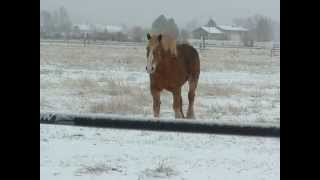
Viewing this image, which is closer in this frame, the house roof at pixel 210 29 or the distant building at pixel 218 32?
the distant building at pixel 218 32

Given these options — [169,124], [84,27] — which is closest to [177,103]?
[84,27]

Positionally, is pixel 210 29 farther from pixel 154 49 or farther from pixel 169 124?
pixel 169 124

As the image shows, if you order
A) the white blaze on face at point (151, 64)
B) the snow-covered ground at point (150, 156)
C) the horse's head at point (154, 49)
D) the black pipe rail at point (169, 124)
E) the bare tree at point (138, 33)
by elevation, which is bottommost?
the snow-covered ground at point (150, 156)

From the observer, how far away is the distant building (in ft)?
9.84

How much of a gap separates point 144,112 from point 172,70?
384 mm

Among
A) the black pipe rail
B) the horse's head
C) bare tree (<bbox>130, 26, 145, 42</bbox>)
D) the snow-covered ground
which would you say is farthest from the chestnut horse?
the black pipe rail

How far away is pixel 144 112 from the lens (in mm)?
3219

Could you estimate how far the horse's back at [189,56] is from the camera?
3.18m

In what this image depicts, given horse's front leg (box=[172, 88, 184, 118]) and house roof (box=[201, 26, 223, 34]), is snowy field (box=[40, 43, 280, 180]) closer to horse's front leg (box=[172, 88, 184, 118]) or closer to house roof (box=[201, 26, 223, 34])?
horse's front leg (box=[172, 88, 184, 118])

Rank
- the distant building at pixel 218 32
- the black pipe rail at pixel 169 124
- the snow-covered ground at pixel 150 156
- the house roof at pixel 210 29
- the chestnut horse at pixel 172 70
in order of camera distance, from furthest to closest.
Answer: the house roof at pixel 210 29
the distant building at pixel 218 32
the chestnut horse at pixel 172 70
the snow-covered ground at pixel 150 156
the black pipe rail at pixel 169 124

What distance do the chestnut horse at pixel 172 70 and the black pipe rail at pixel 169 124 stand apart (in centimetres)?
151

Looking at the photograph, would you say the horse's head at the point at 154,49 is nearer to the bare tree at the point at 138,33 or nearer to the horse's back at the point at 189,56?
the bare tree at the point at 138,33

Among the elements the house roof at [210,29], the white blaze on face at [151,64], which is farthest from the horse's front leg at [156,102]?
the house roof at [210,29]
